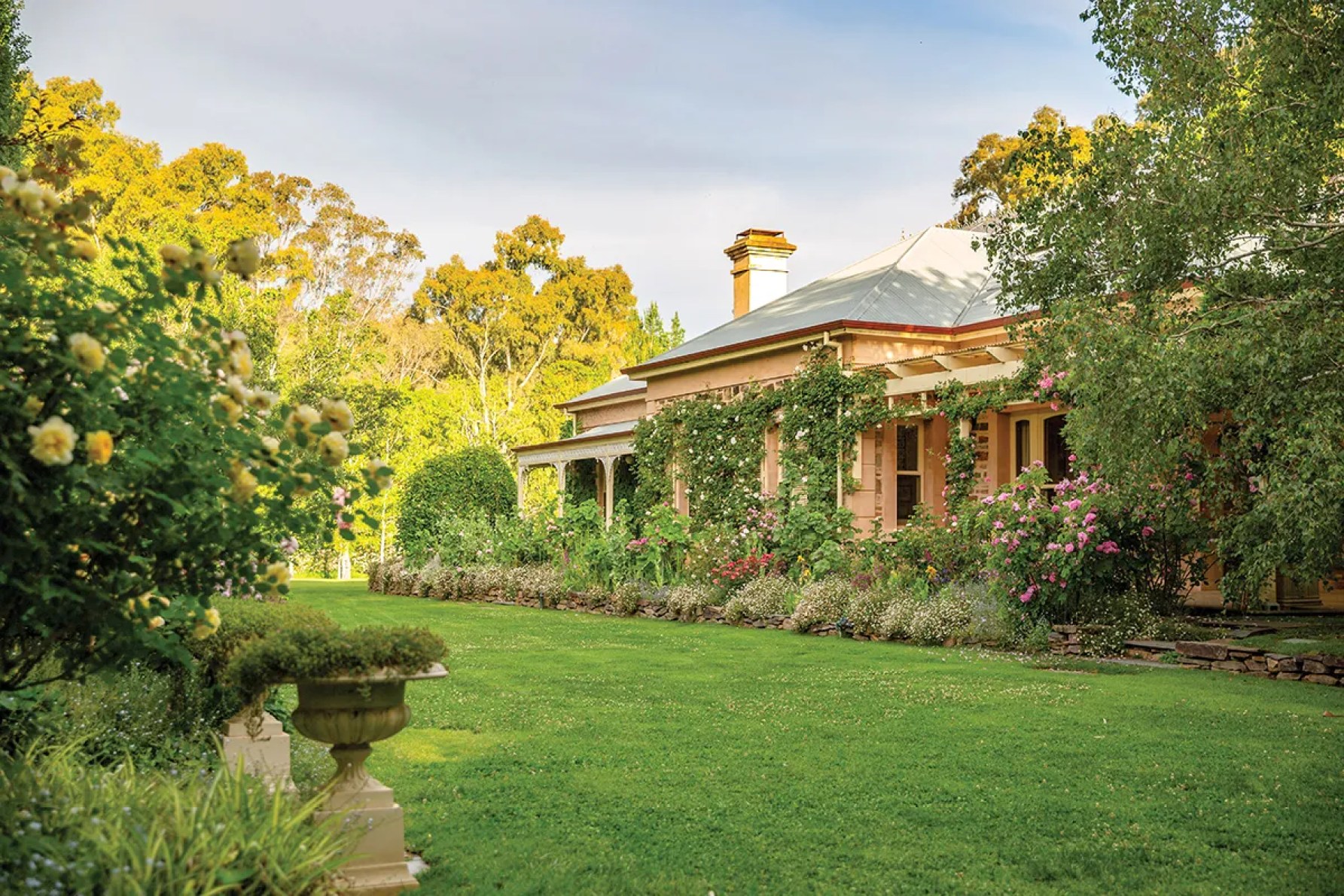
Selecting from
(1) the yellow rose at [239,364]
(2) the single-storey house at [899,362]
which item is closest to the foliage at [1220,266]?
(2) the single-storey house at [899,362]

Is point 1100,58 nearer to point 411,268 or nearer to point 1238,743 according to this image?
point 1238,743

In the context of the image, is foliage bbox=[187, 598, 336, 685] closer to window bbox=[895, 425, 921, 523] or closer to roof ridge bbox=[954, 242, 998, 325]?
window bbox=[895, 425, 921, 523]

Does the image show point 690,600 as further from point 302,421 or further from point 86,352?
point 86,352

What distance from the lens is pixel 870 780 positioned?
665 cm

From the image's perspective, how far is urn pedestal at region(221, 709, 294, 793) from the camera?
18.5 feet

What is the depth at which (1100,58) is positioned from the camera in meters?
10.6

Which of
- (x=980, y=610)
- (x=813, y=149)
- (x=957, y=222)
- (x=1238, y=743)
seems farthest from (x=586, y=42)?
(x=1238, y=743)

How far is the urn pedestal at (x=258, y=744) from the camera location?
564cm

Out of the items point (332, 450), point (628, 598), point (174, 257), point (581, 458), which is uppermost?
point (581, 458)

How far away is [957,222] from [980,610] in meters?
20.8

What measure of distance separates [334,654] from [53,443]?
146 centimetres

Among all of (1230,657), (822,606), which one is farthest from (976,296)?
(1230,657)

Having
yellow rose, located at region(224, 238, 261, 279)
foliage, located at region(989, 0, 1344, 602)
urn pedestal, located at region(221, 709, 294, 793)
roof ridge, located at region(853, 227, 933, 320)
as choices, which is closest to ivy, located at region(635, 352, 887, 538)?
roof ridge, located at region(853, 227, 933, 320)

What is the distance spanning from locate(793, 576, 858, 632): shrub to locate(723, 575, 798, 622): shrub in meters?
0.71
